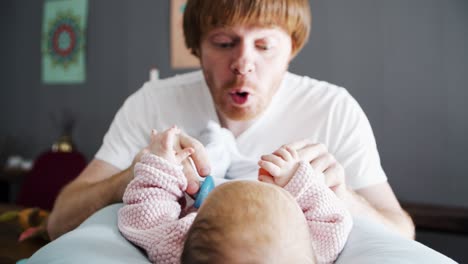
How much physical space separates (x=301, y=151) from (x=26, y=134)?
3701 mm

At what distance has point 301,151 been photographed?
894 millimetres

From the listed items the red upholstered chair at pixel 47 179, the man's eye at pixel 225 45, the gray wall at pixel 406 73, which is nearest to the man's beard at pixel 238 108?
the man's eye at pixel 225 45

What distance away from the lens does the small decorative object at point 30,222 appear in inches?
47.9

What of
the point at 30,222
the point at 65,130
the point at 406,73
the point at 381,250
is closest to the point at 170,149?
the point at 381,250

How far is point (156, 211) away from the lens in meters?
0.75

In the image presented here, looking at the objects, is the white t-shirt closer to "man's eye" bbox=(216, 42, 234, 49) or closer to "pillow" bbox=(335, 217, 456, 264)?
"man's eye" bbox=(216, 42, 234, 49)

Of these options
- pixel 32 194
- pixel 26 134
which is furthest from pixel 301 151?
pixel 26 134

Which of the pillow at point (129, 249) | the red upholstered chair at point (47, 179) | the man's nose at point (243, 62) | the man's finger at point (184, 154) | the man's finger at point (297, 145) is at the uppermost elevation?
the man's nose at point (243, 62)

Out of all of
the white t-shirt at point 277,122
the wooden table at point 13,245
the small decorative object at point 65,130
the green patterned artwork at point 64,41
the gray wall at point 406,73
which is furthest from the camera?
the green patterned artwork at point 64,41

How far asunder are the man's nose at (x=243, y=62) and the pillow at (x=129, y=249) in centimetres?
59

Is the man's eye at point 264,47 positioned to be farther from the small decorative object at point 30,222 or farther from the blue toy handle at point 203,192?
the small decorative object at point 30,222

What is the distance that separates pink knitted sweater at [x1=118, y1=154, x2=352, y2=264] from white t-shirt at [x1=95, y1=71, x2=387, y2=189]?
0.53 m

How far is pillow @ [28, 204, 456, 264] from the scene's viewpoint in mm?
634

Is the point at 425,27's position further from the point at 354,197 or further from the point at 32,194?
the point at 32,194
